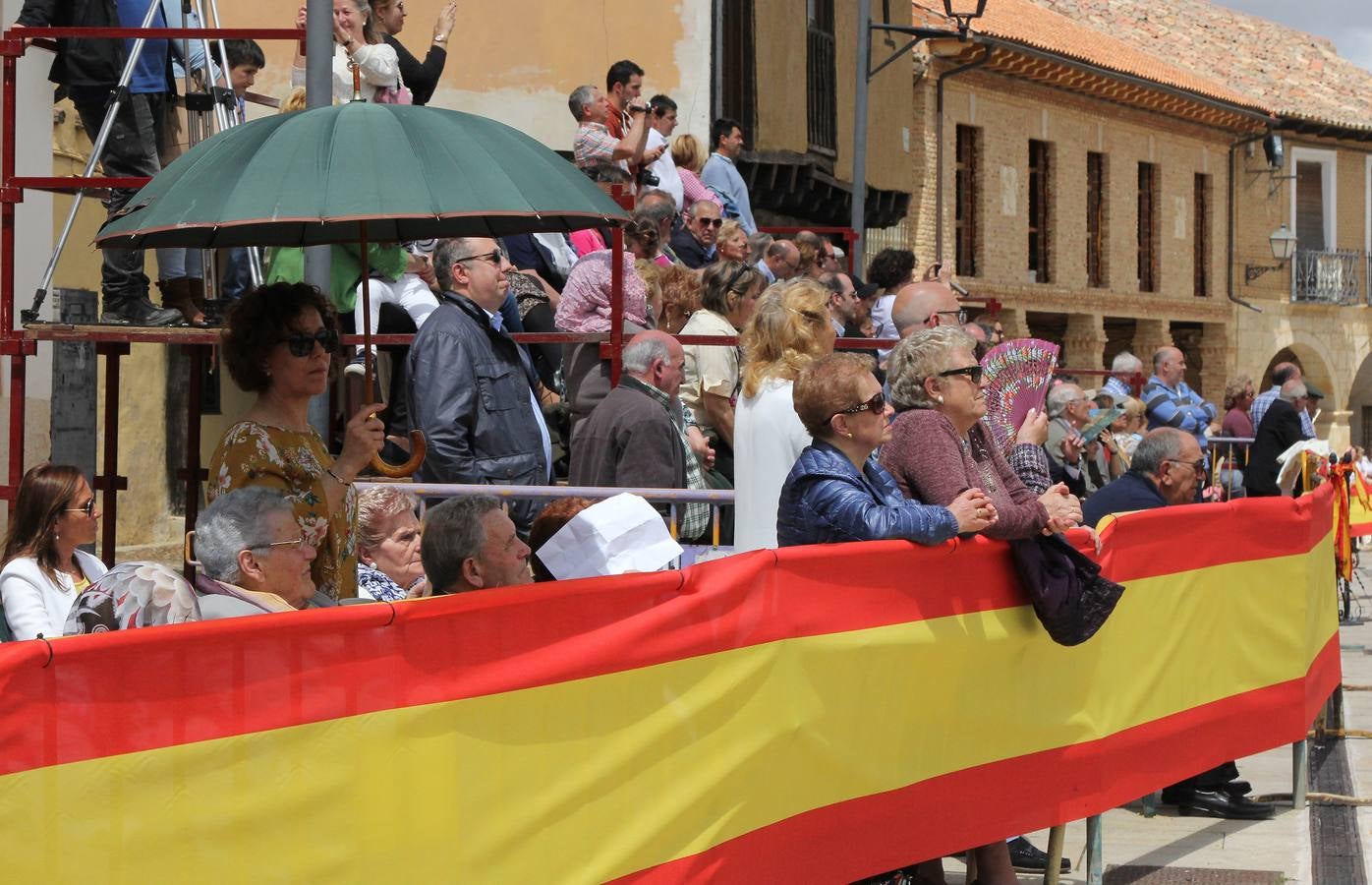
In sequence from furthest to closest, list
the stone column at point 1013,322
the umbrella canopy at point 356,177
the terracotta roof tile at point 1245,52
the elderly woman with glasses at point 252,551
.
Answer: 1. the terracotta roof tile at point 1245,52
2. the stone column at point 1013,322
3. the umbrella canopy at point 356,177
4. the elderly woman with glasses at point 252,551

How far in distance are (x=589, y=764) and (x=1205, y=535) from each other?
3.54 meters

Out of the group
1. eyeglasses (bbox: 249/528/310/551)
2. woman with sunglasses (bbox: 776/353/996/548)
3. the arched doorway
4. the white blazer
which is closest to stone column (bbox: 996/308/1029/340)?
the arched doorway

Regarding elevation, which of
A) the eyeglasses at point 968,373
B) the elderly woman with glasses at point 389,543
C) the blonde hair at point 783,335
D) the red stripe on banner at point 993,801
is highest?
the blonde hair at point 783,335

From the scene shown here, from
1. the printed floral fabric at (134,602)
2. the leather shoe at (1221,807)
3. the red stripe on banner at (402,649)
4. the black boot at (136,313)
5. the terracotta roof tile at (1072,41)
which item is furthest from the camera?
the terracotta roof tile at (1072,41)

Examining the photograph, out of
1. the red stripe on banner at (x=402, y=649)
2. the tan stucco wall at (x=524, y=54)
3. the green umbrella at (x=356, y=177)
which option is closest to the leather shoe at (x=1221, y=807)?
the red stripe on banner at (x=402, y=649)

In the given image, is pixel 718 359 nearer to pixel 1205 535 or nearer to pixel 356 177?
pixel 1205 535

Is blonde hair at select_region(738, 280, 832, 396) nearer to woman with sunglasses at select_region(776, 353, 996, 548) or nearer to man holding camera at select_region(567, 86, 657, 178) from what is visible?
woman with sunglasses at select_region(776, 353, 996, 548)

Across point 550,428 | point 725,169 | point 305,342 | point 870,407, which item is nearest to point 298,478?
A: point 305,342

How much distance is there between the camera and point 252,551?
4328 millimetres

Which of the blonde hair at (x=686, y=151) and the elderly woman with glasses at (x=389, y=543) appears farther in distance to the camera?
the blonde hair at (x=686, y=151)

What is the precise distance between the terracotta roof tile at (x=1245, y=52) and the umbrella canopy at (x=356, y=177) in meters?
34.0

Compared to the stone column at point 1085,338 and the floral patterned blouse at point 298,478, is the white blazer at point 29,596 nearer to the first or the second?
the floral patterned blouse at point 298,478

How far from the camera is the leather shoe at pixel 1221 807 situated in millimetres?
7547

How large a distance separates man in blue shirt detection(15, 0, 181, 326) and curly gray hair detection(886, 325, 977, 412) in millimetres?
3197
